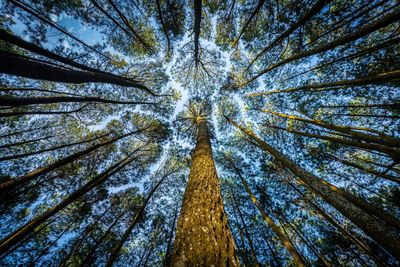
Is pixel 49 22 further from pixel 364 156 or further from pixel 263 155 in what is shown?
pixel 364 156

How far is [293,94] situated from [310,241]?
7.24 m

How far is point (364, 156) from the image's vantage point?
7656 mm

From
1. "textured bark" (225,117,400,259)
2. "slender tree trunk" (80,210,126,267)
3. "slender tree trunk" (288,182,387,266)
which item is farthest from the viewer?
"slender tree trunk" (80,210,126,267)

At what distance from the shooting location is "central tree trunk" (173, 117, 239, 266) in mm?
1320

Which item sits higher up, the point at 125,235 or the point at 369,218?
the point at 369,218

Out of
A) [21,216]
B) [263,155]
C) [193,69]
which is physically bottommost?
[21,216]

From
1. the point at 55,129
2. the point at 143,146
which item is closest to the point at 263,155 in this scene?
the point at 143,146

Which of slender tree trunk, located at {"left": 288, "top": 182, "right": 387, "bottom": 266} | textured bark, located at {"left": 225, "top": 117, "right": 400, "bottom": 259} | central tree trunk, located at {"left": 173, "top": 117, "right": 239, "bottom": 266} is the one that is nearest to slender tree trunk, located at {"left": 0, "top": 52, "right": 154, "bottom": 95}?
central tree trunk, located at {"left": 173, "top": 117, "right": 239, "bottom": 266}

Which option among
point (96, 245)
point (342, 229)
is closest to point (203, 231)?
point (342, 229)

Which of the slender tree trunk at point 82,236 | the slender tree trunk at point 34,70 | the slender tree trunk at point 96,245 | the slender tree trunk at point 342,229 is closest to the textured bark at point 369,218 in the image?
the slender tree trunk at point 342,229

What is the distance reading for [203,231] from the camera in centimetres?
163

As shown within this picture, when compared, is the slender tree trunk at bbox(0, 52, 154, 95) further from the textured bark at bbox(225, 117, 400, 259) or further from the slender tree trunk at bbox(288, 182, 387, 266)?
the slender tree trunk at bbox(288, 182, 387, 266)

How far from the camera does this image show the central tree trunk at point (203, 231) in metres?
1.32

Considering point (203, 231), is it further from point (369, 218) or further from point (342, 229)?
point (342, 229)
